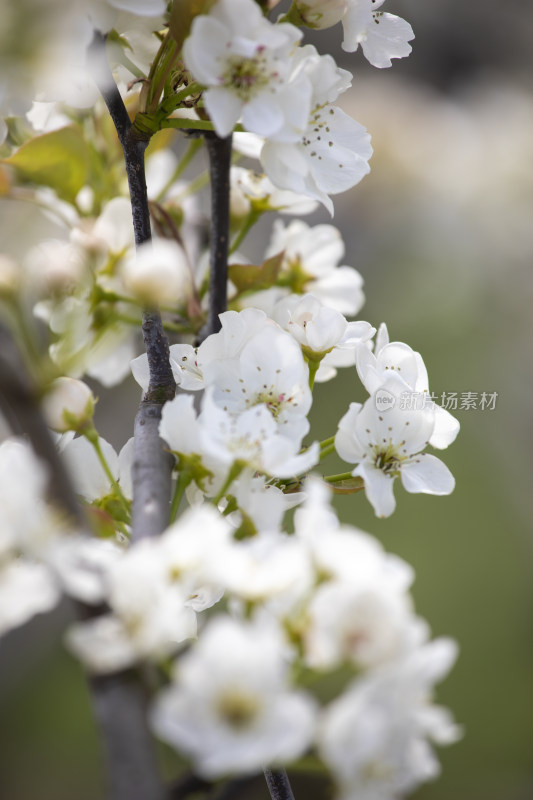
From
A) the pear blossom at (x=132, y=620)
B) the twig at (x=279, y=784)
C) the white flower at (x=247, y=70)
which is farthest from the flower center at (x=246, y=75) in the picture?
the twig at (x=279, y=784)

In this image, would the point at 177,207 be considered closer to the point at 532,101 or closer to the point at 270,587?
the point at 270,587

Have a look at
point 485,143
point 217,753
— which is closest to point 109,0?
point 217,753

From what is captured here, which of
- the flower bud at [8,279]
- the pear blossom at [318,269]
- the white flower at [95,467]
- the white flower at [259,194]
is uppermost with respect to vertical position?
the flower bud at [8,279]

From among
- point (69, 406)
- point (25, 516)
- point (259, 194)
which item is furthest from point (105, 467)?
point (259, 194)

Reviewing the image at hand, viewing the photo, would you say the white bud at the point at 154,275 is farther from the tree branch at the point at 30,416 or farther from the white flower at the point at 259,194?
the white flower at the point at 259,194

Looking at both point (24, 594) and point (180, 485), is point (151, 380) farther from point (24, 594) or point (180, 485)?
point (24, 594)

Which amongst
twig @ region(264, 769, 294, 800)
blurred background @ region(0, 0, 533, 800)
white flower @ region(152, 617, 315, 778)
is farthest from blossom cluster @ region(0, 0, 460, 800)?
blurred background @ region(0, 0, 533, 800)
